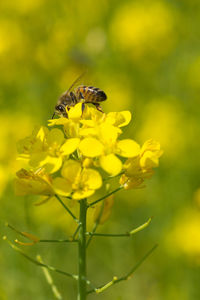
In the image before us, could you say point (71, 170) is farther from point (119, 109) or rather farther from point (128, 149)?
point (119, 109)

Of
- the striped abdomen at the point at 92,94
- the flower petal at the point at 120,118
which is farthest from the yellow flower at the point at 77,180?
the striped abdomen at the point at 92,94

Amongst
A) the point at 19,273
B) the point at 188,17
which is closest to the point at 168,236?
the point at 19,273

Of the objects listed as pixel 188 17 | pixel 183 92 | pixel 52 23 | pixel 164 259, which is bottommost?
pixel 164 259

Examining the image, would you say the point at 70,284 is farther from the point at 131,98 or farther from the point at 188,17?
the point at 188,17

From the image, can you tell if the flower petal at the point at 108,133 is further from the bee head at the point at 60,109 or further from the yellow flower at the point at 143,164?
the bee head at the point at 60,109

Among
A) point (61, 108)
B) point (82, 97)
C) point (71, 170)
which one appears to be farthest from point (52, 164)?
point (82, 97)
